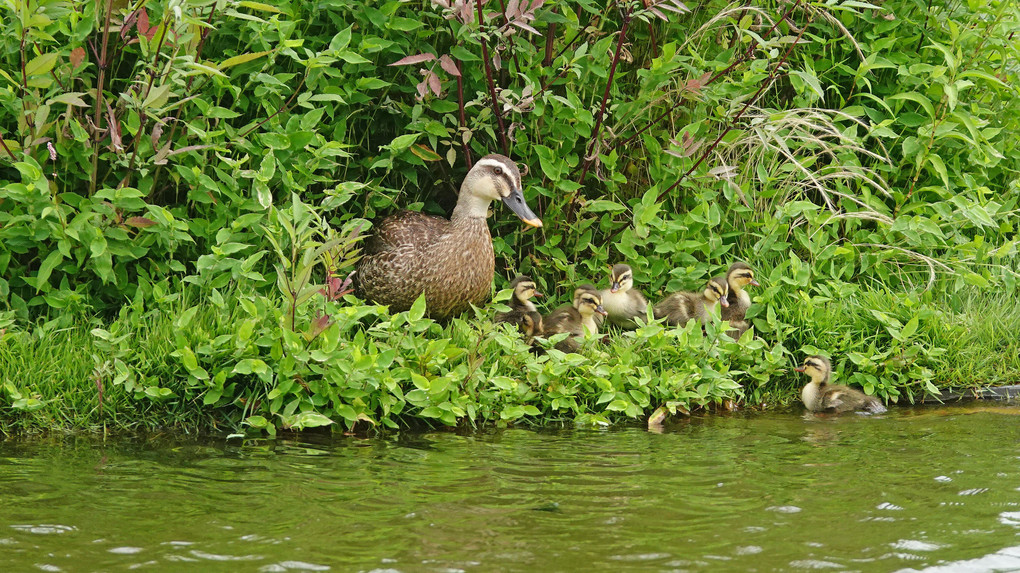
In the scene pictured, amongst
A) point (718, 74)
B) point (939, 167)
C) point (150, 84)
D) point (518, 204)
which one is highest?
point (718, 74)

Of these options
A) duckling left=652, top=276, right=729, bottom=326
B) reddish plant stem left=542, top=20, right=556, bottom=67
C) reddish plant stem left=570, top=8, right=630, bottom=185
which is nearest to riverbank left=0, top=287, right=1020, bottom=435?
duckling left=652, top=276, right=729, bottom=326

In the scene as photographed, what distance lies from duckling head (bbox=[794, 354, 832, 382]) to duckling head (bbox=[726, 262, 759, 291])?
63 centimetres

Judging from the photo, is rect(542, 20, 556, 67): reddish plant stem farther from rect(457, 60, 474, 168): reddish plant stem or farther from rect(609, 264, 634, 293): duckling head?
rect(609, 264, 634, 293): duckling head

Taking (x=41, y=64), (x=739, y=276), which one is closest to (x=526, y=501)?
(x=739, y=276)

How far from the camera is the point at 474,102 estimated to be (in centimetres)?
641

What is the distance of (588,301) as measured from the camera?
21.0 feet

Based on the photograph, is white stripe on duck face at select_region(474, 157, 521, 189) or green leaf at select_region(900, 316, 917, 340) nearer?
green leaf at select_region(900, 316, 917, 340)

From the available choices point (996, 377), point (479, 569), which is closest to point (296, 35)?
point (479, 569)

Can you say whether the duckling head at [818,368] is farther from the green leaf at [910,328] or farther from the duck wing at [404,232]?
the duck wing at [404,232]

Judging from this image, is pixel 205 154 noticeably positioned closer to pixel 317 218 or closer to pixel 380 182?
pixel 317 218

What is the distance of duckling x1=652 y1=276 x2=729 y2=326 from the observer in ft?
21.5

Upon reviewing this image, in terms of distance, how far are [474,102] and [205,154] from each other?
1.53 m

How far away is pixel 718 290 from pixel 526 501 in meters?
2.58

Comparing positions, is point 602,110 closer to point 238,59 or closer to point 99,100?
point 238,59
